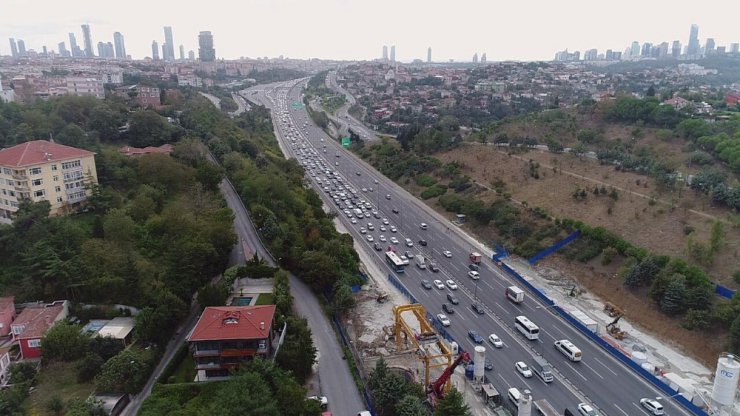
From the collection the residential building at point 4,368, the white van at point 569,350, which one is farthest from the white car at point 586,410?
the residential building at point 4,368

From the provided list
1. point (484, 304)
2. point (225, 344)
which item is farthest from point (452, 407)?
point (484, 304)

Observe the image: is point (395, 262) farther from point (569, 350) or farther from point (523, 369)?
point (569, 350)

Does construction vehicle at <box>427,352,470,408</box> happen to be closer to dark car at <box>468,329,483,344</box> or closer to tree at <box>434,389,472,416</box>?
tree at <box>434,389,472,416</box>

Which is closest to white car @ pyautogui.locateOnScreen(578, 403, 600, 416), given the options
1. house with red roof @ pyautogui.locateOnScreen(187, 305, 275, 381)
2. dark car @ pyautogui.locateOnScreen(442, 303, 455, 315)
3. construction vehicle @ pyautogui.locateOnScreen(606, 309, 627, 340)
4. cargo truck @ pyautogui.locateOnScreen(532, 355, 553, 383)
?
cargo truck @ pyautogui.locateOnScreen(532, 355, 553, 383)

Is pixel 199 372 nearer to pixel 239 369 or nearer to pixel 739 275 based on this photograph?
pixel 239 369

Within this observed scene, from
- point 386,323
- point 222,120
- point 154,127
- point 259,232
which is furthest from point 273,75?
point 386,323

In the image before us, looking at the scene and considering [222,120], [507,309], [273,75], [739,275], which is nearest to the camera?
[739,275]

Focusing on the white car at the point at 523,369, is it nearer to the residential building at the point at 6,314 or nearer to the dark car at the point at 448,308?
the dark car at the point at 448,308
